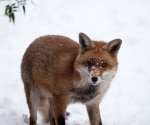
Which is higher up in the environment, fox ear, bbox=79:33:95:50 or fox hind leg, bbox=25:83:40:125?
fox ear, bbox=79:33:95:50

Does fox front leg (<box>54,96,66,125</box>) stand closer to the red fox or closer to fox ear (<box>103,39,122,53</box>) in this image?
the red fox

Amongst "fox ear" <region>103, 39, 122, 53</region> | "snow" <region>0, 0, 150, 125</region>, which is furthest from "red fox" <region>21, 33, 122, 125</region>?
"snow" <region>0, 0, 150, 125</region>

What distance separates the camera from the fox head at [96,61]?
14.7ft

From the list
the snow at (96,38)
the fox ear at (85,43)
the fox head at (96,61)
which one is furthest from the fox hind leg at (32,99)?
the fox ear at (85,43)

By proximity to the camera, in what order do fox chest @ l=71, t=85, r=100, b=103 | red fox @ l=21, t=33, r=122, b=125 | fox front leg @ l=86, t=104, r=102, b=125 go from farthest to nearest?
fox front leg @ l=86, t=104, r=102, b=125
fox chest @ l=71, t=85, r=100, b=103
red fox @ l=21, t=33, r=122, b=125

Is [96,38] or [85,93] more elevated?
[96,38]

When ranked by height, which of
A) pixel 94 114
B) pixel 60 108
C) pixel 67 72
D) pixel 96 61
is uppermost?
pixel 96 61

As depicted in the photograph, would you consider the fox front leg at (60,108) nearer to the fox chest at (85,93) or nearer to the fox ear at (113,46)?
the fox chest at (85,93)

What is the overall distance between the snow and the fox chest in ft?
4.52

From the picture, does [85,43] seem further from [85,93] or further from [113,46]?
[85,93]

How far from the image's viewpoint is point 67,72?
4.99m

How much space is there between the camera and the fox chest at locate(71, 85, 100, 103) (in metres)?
4.97

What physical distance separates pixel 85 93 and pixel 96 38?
5697mm

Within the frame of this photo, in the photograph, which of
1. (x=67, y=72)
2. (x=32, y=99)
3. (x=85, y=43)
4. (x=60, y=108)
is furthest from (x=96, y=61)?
(x=32, y=99)
